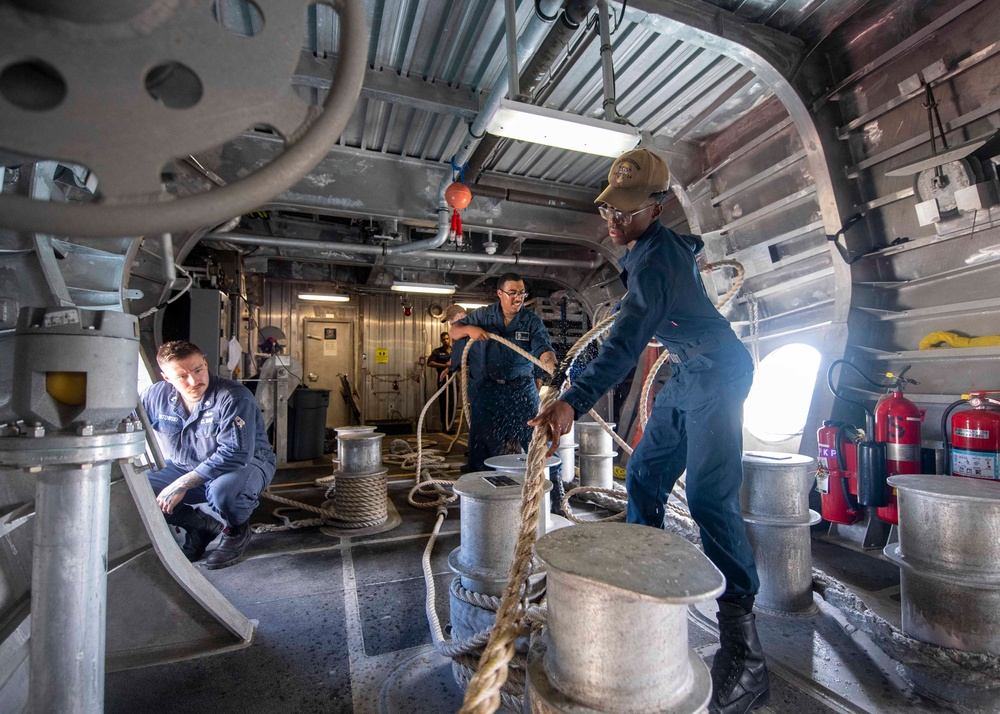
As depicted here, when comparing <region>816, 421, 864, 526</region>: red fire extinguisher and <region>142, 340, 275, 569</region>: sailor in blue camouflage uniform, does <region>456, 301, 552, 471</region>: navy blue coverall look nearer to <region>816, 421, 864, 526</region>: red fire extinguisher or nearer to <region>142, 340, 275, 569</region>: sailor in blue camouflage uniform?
<region>142, 340, 275, 569</region>: sailor in blue camouflage uniform

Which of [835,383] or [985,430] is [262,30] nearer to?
[985,430]

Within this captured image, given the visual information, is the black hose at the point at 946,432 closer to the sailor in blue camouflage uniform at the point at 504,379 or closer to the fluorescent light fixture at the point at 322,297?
the sailor in blue camouflage uniform at the point at 504,379

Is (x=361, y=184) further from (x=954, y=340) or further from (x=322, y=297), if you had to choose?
(x=322, y=297)

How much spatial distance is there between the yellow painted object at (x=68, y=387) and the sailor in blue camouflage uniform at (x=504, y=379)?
10.7ft

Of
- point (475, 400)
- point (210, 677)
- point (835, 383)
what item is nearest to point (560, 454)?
point (475, 400)

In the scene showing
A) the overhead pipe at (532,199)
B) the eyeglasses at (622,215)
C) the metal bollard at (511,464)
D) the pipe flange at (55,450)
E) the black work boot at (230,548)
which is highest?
the overhead pipe at (532,199)

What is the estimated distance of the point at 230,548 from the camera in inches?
129

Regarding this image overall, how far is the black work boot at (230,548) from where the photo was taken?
3.16m

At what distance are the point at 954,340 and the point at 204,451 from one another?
17.6ft

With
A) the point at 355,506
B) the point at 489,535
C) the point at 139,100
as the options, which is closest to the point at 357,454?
the point at 355,506

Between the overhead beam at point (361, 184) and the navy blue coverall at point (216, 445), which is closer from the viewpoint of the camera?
the navy blue coverall at point (216, 445)

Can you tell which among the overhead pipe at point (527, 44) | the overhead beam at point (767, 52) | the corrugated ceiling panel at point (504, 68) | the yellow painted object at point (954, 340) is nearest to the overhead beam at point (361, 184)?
the corrugated ceiling panel at point (504, 68)

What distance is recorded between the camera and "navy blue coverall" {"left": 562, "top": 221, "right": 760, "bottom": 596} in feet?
5.90

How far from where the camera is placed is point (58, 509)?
1076 millimetres
